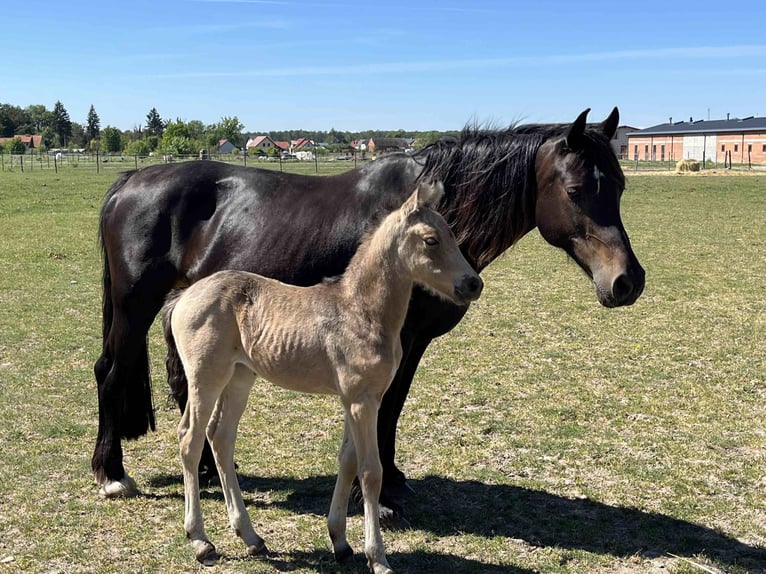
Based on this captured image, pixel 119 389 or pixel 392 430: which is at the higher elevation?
pixel 119 389

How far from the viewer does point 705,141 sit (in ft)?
257

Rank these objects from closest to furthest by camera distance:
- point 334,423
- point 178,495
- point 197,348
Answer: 1. point 197,348
2. point 178,495
3. point 334,423

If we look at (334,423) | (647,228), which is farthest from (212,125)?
(334,423)

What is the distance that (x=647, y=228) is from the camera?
17844 millimetres

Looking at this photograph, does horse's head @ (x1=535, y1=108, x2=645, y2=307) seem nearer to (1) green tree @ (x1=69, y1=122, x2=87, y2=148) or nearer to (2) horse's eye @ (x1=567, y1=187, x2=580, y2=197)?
(2) horse's eye @ (x1=567, y1=187, x2=580, y2=197)

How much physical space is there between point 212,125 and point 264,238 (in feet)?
435

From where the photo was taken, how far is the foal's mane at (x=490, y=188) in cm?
398

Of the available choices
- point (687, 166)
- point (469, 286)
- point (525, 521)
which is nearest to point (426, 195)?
point (469, 286)

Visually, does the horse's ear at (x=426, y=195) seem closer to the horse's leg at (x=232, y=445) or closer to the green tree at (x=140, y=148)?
the horse's leg at (x=232, y=445)

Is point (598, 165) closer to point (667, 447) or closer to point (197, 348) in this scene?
point (197, 348)

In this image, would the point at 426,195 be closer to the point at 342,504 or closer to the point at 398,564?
the point at 342,504

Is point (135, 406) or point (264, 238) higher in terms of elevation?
point (264, 238)

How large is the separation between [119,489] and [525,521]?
247 cm

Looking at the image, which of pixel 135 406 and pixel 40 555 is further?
pixel 135 406
